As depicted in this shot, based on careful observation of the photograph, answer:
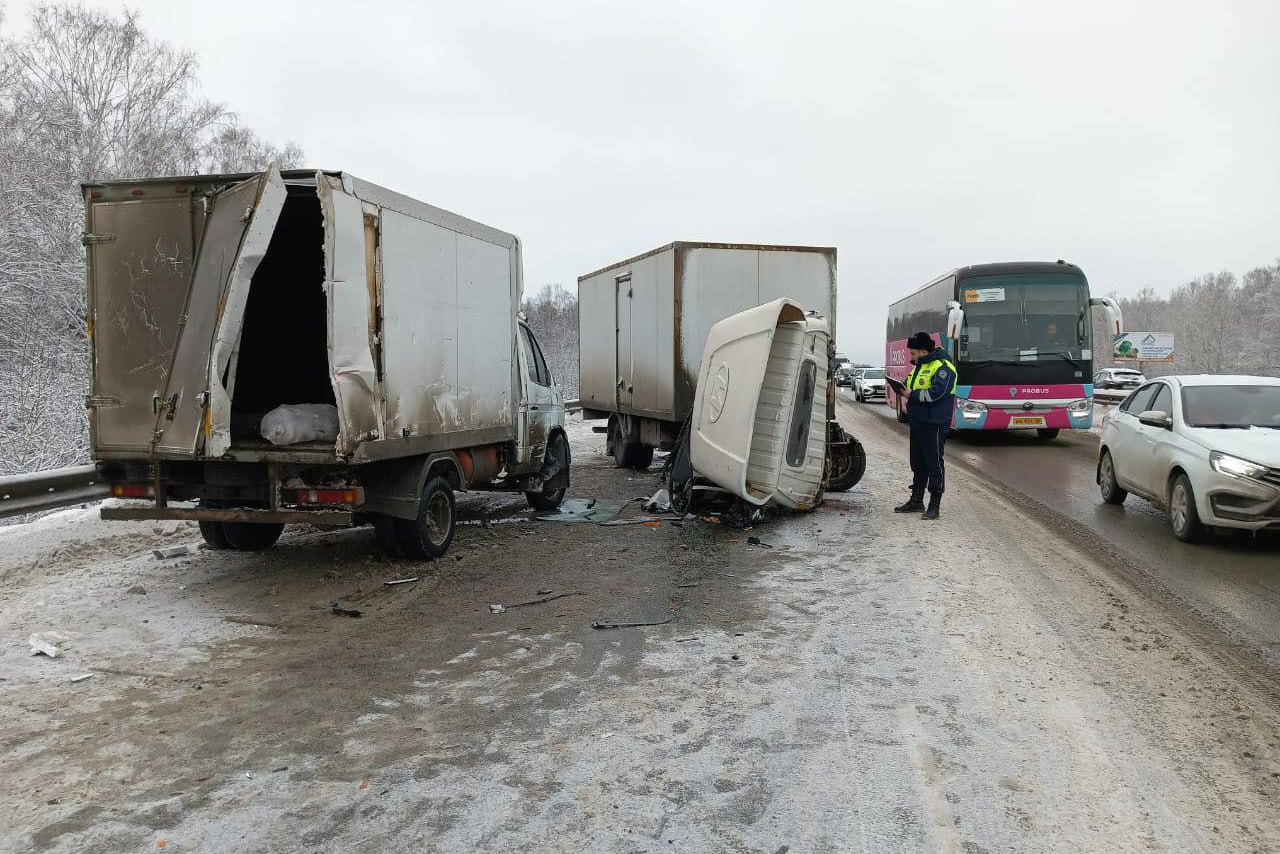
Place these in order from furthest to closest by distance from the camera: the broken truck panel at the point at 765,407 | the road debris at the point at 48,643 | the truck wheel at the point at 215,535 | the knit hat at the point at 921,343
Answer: the knit hat at the point at 921,343 → the broken truck panel at the point at 765,407 → the truck wheel at the point at 215,535 → the road debris at the point at 48,643

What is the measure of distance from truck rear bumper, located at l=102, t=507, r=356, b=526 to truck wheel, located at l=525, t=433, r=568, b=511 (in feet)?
12.8

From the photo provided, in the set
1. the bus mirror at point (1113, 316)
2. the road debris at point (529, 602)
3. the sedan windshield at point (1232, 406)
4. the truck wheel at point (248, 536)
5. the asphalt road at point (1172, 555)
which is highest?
the bus mirror at point (1113, 316)

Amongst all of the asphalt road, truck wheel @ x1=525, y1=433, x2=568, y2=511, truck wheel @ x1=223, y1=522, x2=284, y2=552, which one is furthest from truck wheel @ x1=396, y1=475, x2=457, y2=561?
the asphalt road

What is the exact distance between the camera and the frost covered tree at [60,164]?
16.8 m

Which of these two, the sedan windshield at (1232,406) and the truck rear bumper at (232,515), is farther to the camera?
the sedan windshield at (1232,406)

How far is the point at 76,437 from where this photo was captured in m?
16.8

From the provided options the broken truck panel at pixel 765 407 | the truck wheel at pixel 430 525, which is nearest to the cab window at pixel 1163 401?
the broken truck panel at pixel 765 407

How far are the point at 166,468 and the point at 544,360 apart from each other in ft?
15.6

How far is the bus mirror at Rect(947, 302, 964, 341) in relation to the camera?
17000 millimetres

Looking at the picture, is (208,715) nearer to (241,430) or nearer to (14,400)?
(241,430)

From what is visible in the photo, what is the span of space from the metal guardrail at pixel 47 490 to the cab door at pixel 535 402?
3973mm

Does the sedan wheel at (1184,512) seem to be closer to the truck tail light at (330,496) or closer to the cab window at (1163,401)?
the cab window at (1163,401)

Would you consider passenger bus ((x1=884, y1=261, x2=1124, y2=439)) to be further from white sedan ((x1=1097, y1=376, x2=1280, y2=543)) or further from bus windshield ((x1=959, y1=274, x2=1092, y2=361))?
white sedan ((x1=1097, y1=376, x2=1280, y2=543))

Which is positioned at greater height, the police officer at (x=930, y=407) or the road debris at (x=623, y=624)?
the police officer at (x=930, y=407)
